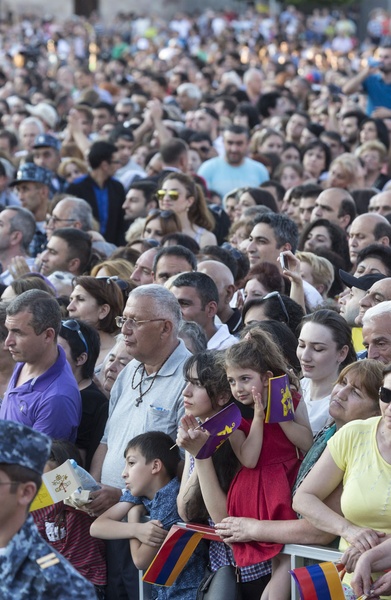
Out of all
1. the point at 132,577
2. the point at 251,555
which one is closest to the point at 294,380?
the point at 251,555

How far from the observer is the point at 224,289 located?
7742 millimetres

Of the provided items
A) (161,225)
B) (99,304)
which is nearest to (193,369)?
(99,304)

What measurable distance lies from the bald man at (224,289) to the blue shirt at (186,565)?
6.89 feet

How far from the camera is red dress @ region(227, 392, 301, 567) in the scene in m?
5.30

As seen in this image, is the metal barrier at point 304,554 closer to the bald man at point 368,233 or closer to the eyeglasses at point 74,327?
the eyeglasses at point 74,327

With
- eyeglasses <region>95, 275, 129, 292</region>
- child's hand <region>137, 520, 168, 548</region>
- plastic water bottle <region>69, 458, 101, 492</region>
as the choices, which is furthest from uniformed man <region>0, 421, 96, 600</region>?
eyeglasses <region>95, 275, 129, 292</region>

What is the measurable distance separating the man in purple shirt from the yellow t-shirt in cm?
181

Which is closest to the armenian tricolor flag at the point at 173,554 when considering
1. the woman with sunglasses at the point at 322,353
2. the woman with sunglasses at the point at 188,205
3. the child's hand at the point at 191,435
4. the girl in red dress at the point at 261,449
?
the girl in red dress at the point at 261,449

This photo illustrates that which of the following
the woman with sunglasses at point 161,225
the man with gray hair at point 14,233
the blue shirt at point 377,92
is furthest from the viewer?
the blue shirt at point 377,92

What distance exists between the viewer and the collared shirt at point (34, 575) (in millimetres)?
3525

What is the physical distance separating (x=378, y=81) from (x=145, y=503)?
11.6 m

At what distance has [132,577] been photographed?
5.91 metres

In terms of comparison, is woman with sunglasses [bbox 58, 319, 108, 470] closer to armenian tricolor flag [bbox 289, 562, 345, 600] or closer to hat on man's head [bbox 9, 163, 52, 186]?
armenian tricolor flag [bbox 289, 562, 345, 600]

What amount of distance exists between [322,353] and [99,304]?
2.05 meters
